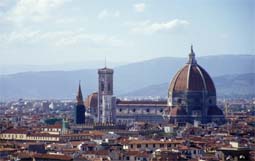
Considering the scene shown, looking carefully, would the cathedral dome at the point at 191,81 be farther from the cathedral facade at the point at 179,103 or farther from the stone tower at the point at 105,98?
the stone tower at the point at 105,98

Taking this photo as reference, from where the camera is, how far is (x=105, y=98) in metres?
93.4

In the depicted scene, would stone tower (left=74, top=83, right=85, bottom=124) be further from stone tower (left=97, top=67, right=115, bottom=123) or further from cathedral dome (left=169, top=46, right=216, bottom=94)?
cathedral dome (left=169, top=46, right=216, bottom=94)

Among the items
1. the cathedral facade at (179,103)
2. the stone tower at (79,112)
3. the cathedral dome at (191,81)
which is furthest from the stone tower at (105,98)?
the stone tower at (79,112)

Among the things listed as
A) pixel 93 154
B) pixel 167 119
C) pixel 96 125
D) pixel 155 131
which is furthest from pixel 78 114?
pixel 93 154

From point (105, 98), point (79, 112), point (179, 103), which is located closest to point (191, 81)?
point (179, 103)

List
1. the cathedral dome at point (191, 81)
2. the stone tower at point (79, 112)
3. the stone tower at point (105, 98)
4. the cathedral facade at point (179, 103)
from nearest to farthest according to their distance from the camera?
the stone tower at point (79, 112) → the cathedral facade at point (179, 103) → the stone tower at point (105, 98) → the cathedral dome at point (191, 81)

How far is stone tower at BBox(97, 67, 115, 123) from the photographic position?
306ft

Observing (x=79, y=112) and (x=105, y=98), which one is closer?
(x=79, y=112)

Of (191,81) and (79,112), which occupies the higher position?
(191,81)

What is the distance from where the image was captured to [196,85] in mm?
94750

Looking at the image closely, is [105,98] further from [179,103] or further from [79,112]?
[79,112]

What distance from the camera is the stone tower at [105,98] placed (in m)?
93.3

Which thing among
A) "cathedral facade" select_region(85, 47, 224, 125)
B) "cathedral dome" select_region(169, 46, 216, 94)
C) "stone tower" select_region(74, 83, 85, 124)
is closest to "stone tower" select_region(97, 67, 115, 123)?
"cathedral facade" select_region(85, 47, 224, 125)

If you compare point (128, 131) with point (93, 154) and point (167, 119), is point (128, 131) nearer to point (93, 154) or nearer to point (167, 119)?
point (167, 119)
